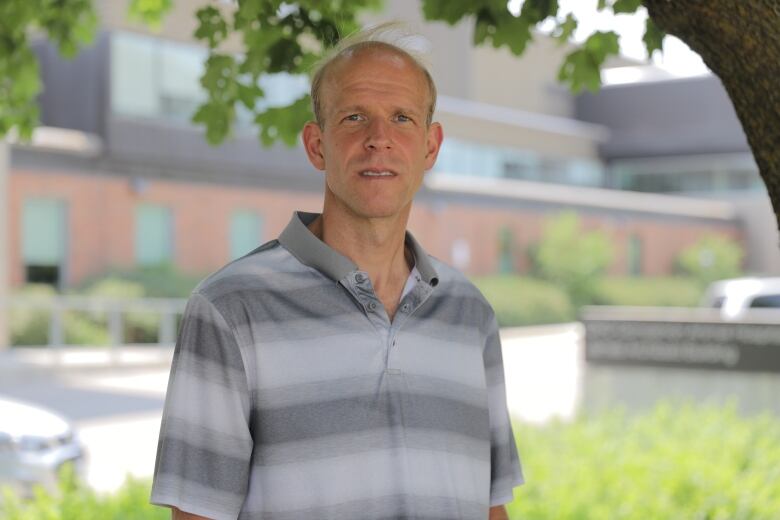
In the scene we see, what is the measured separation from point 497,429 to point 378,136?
788mm

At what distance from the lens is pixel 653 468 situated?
279 inches

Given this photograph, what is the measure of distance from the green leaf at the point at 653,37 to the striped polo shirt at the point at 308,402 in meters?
2.17

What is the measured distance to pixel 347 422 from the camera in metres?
2.32

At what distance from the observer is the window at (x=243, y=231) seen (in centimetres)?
3055

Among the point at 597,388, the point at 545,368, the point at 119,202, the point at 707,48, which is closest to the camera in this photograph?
the point at 707,48

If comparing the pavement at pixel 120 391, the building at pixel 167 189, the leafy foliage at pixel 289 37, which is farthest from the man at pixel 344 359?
the building at pixel 167 189

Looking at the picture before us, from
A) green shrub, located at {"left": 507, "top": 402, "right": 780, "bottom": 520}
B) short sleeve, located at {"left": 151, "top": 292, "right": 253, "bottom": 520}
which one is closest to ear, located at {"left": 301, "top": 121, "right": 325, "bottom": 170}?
short sleeve, located at {"left": 151, "top": 292, "right": 253, "bottom": 520}

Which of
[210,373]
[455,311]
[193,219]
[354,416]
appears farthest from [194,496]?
[193,219]

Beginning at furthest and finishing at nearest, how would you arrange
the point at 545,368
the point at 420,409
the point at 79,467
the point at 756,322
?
the point at 545,368 < the point at 756,322 < the point at 79,467 < the point at 420,409

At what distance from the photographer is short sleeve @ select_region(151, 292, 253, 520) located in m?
2.22

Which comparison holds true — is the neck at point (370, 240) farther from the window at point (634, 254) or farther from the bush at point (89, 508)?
the window at point (634, 254)

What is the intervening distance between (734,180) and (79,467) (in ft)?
153

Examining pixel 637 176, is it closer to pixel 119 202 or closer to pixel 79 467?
pixel 119 202

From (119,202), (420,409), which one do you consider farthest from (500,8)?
(119,202)
